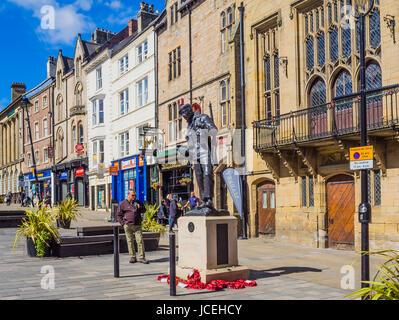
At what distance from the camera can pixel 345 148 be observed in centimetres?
1489

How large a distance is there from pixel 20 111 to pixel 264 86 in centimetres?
4661

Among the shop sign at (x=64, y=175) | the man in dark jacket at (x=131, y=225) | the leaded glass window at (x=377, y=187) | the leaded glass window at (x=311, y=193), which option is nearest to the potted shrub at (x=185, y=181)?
the leaded glass window at (x=311, y=193)

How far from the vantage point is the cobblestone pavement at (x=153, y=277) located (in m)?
8.02

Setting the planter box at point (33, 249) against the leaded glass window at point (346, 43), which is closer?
the planter box at point (33, 249)

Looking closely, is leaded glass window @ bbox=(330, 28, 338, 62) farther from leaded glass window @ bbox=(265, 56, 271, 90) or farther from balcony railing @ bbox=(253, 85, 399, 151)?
leaded glass window @ bbox=(265, 56, 271, 90)

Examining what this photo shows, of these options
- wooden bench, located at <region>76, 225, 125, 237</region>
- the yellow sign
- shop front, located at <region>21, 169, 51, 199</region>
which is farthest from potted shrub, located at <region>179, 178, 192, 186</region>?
shop front, located at <region>21, 169, 51, 199</region>

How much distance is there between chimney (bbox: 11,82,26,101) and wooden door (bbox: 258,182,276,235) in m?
56.0

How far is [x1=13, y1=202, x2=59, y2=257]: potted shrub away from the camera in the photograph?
41.7 feet

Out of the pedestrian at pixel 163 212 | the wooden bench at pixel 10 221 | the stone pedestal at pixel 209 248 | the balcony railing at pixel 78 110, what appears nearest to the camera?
the stone pedestal at pixel 209 248

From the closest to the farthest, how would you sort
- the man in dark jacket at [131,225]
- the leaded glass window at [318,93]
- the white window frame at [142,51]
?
1. the man in dark jacket at [131,225]
2. the leaded glass window at [318,93]
3. the white window frame at [142,51]

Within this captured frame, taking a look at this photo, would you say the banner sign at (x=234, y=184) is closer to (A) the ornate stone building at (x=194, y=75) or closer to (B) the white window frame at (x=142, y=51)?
(A) the ornate stone building at (x=194, y=75)

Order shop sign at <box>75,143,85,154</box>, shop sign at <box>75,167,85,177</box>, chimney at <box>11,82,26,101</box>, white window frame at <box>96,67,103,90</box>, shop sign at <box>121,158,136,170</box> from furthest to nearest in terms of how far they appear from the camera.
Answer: chimney at <box>11,82,26,101</box> → shop sign at <box>75,167,85,177</box> → shop sign at <box>75,143,85,154</box> → white window frame at <box>96,67,103,90</box> → shop sign at <box>121,158,136,170</box>

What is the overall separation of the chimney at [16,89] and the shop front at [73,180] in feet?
85.7

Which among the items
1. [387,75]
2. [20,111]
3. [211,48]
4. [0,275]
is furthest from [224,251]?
[20,111]
